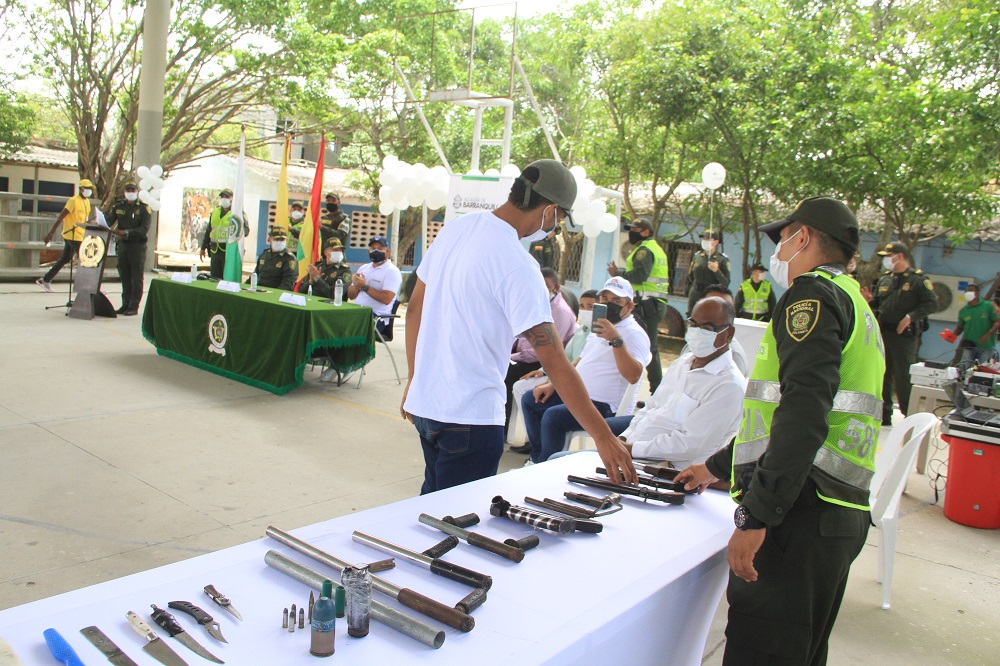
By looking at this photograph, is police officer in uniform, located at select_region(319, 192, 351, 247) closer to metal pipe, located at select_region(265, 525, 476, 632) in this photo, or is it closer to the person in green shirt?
the person in green shirt

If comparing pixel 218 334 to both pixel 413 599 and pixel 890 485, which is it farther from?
pixel 413 599

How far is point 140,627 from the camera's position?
1547 millimetres

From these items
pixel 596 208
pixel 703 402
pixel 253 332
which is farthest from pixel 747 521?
pixel 596 208

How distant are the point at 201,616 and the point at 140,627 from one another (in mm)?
113

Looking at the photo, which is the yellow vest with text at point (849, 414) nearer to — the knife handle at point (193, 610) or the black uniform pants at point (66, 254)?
the knife handle at point (193, 610)

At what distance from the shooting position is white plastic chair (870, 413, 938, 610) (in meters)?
4.04

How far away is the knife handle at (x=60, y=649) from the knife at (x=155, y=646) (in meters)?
0.12

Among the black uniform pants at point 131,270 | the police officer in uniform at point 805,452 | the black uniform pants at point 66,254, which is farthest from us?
Result: the black uniform pants at point 66,254

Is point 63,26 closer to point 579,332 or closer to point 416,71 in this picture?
point 416,71

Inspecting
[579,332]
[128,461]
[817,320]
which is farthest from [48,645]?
[579,332]

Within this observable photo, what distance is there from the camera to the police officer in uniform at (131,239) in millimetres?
10953

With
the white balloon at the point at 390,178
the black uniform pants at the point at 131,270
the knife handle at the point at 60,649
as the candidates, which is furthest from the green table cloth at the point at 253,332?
the knife handle at the point at 60,649

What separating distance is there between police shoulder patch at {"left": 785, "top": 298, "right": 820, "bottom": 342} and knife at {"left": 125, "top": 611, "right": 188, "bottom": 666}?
1593 millimetres

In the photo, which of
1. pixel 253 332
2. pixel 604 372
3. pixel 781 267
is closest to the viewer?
pixel 781 267
